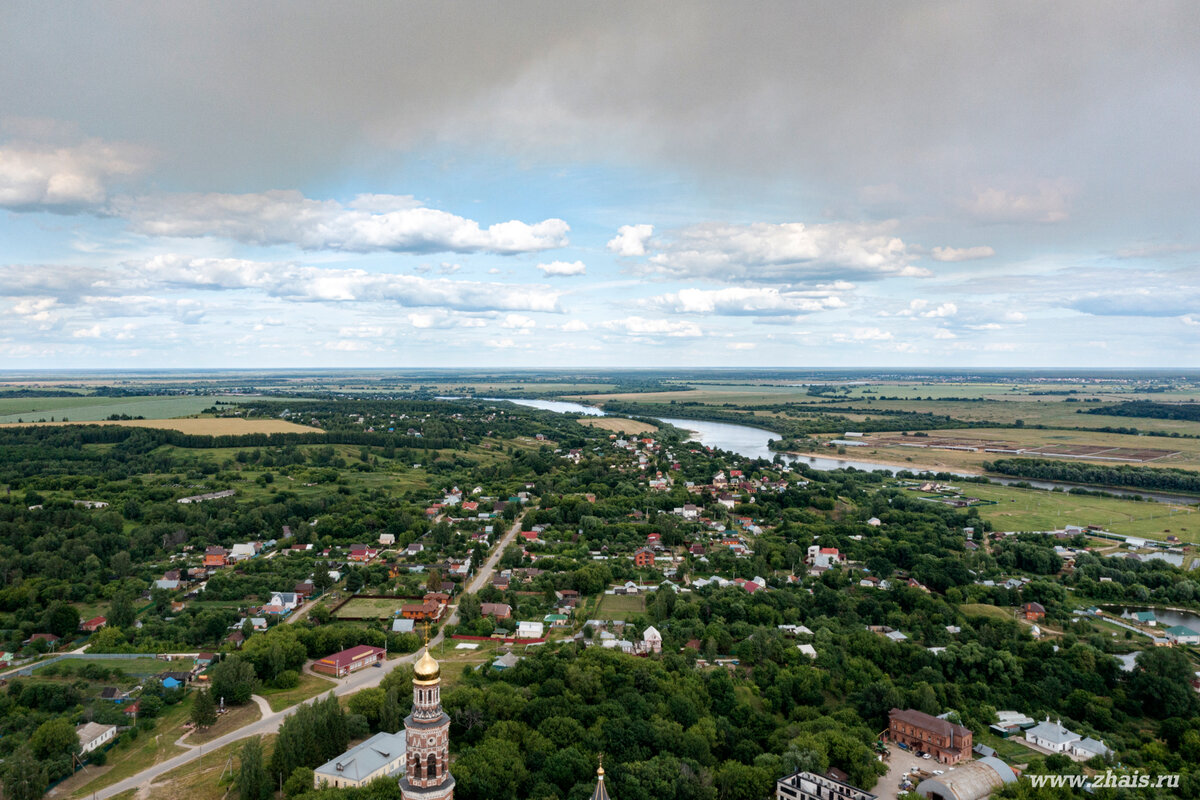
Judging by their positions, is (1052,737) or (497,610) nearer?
(1052,737)

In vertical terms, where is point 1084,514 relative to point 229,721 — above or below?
above

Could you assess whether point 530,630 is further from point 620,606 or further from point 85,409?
point 85,409

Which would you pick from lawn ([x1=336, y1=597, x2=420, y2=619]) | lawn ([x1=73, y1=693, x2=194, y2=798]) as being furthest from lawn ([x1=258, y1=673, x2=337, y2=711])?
lawn ([x1=336, y1=597, x2=420, y2=619])

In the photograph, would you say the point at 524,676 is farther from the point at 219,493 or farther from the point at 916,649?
the point at 219,493

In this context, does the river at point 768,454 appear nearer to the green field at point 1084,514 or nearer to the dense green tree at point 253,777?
the green field at point 1084,514

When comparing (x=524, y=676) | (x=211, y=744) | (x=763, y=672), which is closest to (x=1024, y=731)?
(x=763, y=672)

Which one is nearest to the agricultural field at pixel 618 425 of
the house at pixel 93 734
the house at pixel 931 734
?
the house at pixel 931 734

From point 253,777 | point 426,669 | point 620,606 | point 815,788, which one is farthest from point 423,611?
point 426,669
